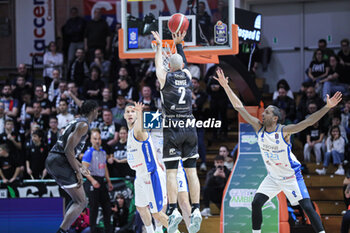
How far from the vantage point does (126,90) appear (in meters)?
14.7

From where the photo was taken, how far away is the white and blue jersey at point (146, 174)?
980 cm

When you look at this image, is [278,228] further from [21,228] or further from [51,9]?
[51,9]

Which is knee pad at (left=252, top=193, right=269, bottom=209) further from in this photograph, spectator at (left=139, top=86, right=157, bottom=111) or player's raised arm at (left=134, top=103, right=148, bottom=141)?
spectator at (left=139, top=86, right=157, bottom=111)

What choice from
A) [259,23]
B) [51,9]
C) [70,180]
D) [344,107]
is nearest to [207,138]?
[344,107]

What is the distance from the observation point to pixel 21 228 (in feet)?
42.8

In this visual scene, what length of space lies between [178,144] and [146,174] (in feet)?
5.42

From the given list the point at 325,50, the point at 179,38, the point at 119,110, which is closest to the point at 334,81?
the point at 325,50

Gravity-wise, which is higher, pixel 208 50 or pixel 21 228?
pixel 208 50

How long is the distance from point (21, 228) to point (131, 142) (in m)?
4.55

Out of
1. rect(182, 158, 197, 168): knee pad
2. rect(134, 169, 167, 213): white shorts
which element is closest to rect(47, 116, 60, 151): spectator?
rect(134, 169, 167, 213): white shorts

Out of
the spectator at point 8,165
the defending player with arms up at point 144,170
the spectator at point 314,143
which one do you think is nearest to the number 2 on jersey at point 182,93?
the defending player with arms up at point 144,170

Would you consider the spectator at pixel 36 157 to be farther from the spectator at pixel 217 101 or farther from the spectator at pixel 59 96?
the spectator at pixel 217 101

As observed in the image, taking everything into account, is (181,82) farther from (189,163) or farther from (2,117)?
(2,117)

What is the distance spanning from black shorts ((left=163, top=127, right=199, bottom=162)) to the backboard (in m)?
1.56
